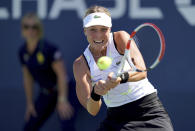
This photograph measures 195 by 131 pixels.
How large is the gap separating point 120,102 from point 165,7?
5.23 feet

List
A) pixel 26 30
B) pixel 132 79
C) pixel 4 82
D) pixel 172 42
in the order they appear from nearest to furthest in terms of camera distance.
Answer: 1. pixel 132 79
2. pixel 172 42
3. pixel 26 30
4. pixel 4 82

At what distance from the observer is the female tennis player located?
285 cm

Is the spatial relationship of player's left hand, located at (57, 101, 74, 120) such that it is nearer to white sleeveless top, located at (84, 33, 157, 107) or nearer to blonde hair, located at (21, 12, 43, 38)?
blonde hair, located at (21, 12, 43, 38)

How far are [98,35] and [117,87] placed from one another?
369mm

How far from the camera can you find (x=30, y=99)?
15.5 ft

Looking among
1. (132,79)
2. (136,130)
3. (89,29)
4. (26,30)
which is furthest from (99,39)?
(26,30)

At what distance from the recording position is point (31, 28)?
14.7 ft

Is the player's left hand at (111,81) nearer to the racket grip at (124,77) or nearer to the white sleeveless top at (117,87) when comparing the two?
the racket grip at (124,77)

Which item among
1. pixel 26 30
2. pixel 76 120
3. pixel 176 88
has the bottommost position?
pixel 76 120

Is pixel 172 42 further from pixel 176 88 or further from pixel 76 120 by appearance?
pixel 76 120

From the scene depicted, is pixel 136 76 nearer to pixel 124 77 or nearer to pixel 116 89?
pixel 124 77

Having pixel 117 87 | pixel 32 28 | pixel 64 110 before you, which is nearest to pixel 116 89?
pixel 117 87

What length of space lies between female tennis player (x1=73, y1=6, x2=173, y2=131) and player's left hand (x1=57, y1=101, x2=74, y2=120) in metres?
1.51

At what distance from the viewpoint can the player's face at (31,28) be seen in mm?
4488
